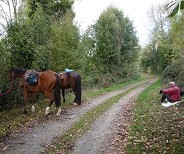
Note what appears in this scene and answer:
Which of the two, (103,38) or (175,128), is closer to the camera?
(175,128)

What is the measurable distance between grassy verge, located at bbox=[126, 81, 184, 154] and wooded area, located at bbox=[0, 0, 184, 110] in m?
3.53

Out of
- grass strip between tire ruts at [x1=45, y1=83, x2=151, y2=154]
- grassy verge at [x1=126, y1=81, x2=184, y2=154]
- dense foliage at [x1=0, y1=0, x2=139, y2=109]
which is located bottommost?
grass strip between tire ruts at [x1=45, y1=83, x2=151, y2=154]

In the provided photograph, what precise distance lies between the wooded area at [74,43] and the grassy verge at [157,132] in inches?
139

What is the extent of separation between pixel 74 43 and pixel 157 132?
1691 cm

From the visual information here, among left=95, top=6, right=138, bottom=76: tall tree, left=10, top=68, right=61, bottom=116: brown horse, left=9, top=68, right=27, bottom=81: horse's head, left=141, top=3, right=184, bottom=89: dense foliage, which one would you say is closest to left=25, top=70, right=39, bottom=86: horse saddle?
left=10, top=68, right=61, bottom=116: brown horse

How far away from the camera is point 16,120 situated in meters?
12.9

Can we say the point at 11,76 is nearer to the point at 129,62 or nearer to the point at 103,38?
the point at 103,38

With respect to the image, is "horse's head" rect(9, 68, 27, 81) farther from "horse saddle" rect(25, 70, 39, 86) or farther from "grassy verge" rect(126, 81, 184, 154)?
"grassy verge" rect(126, 81, 184, 154)

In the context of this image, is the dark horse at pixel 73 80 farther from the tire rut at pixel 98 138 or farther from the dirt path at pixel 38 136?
the tire rut at pixel 98 138

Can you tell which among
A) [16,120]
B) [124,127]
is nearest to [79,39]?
[16,120]

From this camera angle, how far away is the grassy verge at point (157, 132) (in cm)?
771

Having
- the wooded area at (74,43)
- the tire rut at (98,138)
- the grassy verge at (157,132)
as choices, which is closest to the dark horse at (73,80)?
the wooded area at (74,43)

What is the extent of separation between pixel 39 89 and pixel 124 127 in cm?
537

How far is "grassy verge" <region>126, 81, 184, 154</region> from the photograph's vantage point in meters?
7.71
